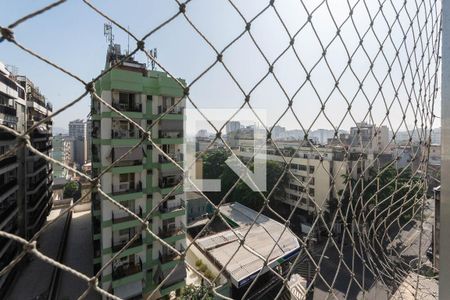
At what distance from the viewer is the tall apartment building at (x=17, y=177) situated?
155 inches

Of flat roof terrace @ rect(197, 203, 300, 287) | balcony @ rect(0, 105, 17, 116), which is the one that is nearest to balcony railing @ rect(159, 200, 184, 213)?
flat roof terrace @ rect(197, 203, 300, 287)

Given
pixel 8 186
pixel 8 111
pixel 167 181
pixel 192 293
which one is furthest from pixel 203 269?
pixel 8 111

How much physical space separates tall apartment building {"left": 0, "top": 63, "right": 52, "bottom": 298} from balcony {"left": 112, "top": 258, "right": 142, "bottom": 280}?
162 centimetres

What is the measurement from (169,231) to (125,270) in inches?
28.0

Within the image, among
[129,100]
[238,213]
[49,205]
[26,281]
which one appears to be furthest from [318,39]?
[49,205]

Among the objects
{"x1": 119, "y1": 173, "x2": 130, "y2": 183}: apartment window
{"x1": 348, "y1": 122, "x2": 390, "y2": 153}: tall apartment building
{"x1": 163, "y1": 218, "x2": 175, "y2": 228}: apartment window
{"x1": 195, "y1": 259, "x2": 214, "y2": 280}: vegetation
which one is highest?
{"x1": 348, "y1": 122, "x2": 390, "y2": 153}: tall apartment building

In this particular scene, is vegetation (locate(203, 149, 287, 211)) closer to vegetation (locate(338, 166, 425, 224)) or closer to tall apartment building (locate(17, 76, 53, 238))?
tall apartment building (locate(17, 76, 53, 238))

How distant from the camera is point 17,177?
4.71 meters

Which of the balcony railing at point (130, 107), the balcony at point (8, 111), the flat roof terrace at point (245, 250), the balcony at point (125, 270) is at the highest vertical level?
the balcony at point (8, 111)

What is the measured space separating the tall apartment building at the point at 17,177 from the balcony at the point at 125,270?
1617mm

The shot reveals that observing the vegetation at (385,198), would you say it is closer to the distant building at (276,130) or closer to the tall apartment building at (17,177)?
the distant building at (276,130)

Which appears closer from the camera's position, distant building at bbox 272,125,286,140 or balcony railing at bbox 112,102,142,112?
distant building at bbox 272,125,286,140

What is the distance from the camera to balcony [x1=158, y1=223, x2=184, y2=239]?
3.55 metres

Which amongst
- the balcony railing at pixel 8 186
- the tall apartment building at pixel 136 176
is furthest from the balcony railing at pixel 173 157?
the balcony railing at pixel 8 186
